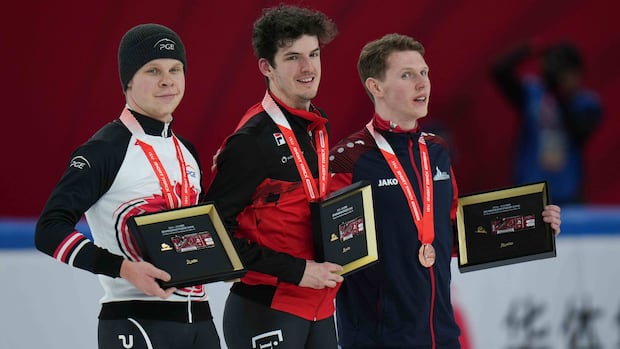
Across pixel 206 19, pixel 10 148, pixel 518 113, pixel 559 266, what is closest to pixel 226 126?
pixel 206 19

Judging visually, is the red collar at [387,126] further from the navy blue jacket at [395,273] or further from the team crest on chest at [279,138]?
the team crest on chest at [279,138]

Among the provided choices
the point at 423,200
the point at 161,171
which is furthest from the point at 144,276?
the point at 423,200

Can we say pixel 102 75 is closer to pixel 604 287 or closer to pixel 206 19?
pixel 206 19

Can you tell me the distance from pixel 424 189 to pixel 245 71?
4.33 m

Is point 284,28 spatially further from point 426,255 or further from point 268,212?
point 426,255

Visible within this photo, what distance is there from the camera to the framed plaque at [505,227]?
4.01 metres

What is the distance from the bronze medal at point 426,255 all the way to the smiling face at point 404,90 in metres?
0.51

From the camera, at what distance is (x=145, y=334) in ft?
10.5

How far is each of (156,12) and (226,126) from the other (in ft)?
3.76

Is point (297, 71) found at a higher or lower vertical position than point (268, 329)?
higher

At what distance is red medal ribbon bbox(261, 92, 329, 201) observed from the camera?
11.8 ft

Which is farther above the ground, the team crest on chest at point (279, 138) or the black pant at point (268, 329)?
the team crest on chest at point (279, 138)

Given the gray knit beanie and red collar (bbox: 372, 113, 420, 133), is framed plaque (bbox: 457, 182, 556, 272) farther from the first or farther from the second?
the gray knit beanie

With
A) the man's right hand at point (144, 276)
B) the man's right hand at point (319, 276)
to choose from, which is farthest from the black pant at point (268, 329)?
the man's right hand at point (144, 276)
